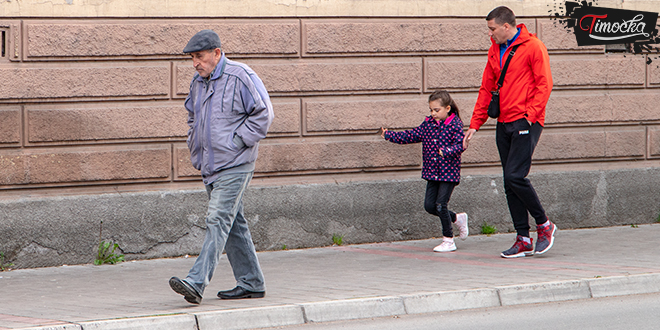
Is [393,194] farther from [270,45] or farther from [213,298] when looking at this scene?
[213,298]

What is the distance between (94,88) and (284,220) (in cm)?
222

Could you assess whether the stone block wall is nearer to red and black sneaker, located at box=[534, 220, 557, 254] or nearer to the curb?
red and black sneaker, located at box=[534, 220, 557, 254]

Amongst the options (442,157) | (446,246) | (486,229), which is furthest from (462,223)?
(486,229)

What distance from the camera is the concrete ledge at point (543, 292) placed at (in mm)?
6445

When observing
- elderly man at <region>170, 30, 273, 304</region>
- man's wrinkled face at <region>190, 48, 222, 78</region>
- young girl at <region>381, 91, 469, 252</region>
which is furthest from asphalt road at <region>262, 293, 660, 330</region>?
young girl at <region>381, 91, 469, 252</region>

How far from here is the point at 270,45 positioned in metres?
8.89

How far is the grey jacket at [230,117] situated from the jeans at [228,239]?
0.13 meters

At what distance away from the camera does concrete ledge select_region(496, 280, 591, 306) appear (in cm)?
645

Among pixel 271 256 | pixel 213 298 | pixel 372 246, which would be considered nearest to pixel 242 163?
pixel 213 298

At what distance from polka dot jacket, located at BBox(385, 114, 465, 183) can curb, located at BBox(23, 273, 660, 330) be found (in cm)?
211

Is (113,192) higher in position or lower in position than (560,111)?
lower

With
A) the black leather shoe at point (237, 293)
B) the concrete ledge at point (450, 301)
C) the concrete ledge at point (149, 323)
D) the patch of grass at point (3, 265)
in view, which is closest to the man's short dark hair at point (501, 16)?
the concrete ledge at point (450, 301)

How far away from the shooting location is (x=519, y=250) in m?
8.14

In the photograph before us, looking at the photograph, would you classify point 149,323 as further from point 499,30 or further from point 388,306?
point 499,30
